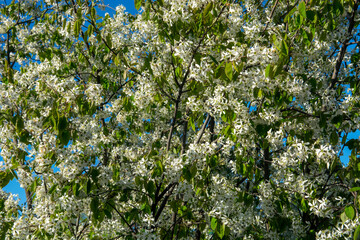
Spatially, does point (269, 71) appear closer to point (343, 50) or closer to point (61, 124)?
point (61, 124)

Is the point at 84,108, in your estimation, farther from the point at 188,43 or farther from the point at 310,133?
the point at 310,133

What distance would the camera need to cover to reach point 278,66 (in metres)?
4.13

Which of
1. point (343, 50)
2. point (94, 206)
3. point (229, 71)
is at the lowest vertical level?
point (94, 206)

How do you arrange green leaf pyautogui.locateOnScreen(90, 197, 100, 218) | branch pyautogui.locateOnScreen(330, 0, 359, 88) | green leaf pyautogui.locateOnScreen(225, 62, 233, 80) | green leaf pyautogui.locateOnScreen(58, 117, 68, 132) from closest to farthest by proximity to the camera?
1. green leaf pyautogui.locateOnScreen(225, 62, 233, 80)
2. green leaf pyautogui.locateOnScreen(58, 117, 68, 132)
3. green leaf pyautogui.locateOnScreen(90, 197, 100, 218)
4. branch pyautogui.locateOnScreen(330, 0, 359, 88)

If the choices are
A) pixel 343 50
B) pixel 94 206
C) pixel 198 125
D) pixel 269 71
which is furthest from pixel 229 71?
pixel 343 50

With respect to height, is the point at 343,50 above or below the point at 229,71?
above

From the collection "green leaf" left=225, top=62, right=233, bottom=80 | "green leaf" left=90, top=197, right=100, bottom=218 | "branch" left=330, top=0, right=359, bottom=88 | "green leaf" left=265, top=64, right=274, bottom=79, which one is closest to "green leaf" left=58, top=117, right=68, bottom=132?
"green leaf" left=90, top=197, right=100, bottom=218

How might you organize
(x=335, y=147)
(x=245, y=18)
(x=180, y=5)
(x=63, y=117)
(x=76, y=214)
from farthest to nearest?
(x=245, y=18)
(x=335, y=147)
(x=76, y=214)
(x=180, y=5)
(x=63, y=117)

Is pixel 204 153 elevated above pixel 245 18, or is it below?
below

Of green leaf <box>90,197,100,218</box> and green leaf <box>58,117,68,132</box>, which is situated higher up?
green leaf <box>58,117,68,132</box>

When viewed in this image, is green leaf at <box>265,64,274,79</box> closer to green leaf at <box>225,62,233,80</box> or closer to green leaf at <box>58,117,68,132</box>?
green leaf at <box>225,62,233,80</box>

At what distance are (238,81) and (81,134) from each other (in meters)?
2.38

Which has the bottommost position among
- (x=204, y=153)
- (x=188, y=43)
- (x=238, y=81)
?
(x=204, y=153)

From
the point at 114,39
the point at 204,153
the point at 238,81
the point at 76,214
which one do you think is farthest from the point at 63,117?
the point at 114,39
